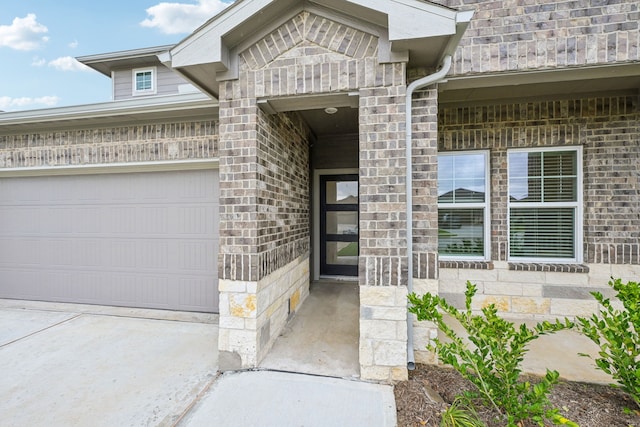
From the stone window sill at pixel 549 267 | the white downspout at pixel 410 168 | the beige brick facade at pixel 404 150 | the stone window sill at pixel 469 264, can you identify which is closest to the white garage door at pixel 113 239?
the beige brick facade at pixel 404 150

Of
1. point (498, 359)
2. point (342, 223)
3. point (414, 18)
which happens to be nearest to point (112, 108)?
point (414, 18)

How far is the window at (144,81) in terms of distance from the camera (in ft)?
24.2

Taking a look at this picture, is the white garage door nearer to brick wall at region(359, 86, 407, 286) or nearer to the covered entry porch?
the covered entry porch

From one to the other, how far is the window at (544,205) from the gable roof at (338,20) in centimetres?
215

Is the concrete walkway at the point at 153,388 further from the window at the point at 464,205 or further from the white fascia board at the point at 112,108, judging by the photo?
the white fascia board at the point at 112,108

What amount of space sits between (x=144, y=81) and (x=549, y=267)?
945 centimetres

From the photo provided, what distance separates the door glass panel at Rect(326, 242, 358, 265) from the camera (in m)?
5.68

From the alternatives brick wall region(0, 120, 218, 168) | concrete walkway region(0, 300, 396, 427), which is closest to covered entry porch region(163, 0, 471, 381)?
concrete walkway region(0, 300, 396, 427)

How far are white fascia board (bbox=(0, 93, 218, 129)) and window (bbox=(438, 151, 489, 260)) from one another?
128 inches

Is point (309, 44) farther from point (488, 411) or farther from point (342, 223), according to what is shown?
point (342, 223)

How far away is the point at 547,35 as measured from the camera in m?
2.87

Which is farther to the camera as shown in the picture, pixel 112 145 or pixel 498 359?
pixel 112 145

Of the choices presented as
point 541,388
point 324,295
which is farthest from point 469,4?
point 324,295

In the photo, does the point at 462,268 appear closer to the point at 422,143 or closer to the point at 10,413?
the point at 422,143
